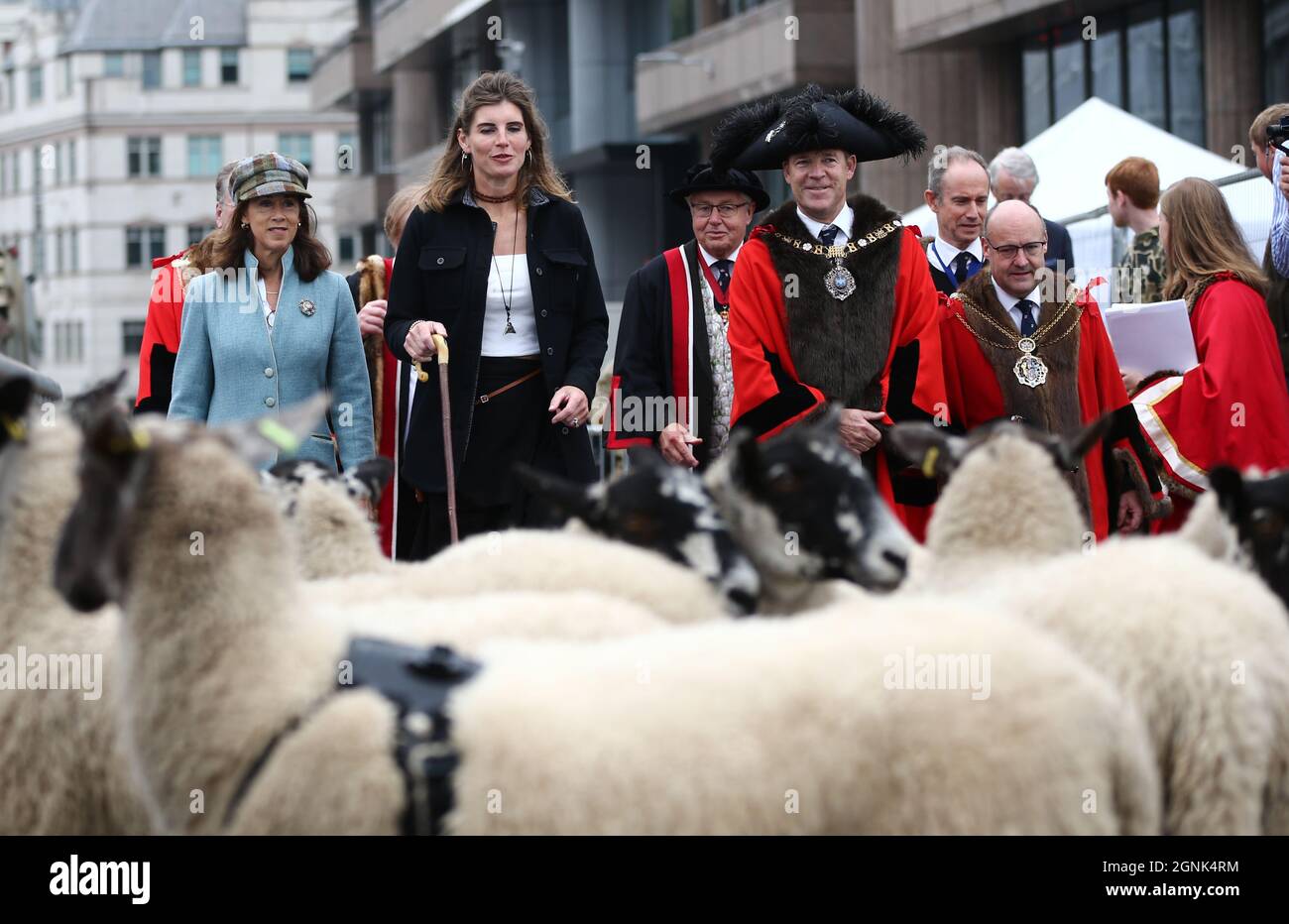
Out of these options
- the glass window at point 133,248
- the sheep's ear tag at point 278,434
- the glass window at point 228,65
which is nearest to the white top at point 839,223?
the sheep's ear tag at point 278,434

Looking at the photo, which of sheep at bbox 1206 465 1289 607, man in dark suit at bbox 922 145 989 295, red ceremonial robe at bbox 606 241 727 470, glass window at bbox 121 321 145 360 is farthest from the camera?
glass window at bbox 121 321 145 360

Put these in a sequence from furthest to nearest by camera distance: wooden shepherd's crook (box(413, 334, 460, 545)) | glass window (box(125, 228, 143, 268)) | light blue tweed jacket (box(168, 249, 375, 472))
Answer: glass window (box(125, 228, 143, 268)) → light blue tweed jacket (box(168, 249, 375, 472)) → wooden shepherd's crook (box(413, 334, 460, 545))

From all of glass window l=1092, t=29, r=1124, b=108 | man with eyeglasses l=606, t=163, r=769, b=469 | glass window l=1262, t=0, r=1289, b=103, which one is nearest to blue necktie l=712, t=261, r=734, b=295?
man with eyeglasses l=606, t=163, r=769, b=469

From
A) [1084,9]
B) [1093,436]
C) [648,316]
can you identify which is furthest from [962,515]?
[1084,9]

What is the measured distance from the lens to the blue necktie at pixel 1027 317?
6496 millimetres

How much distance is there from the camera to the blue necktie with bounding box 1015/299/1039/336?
6.50m

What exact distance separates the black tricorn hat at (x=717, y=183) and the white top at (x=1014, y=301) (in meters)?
1.10

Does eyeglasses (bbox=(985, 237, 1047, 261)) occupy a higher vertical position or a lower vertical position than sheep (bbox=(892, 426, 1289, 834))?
higher

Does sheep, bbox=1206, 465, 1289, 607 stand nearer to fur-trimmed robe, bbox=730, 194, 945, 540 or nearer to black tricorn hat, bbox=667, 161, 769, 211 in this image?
fur-trimmed robe, bbox=730, 194, 945, 540

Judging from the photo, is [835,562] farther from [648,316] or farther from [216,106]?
[216,106]

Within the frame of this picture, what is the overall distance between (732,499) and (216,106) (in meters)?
95.1

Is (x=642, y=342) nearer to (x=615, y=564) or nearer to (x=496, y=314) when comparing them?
(x=496, y=314)

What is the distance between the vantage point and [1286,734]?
3.64 metres

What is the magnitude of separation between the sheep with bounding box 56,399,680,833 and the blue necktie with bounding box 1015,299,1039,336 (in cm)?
390
